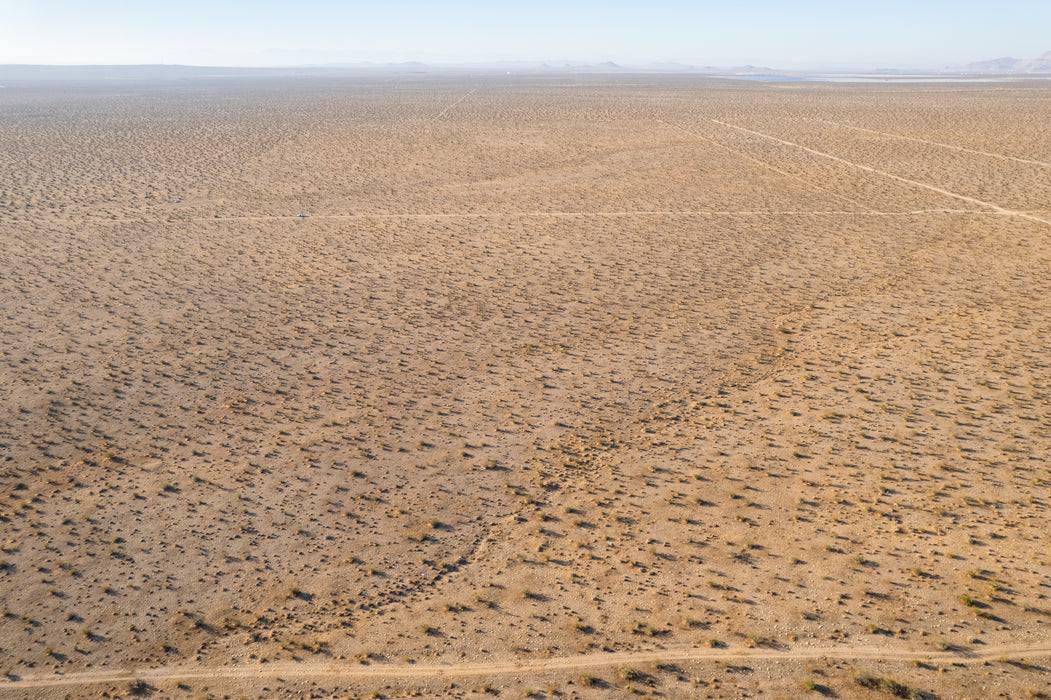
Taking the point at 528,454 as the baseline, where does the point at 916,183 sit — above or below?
above

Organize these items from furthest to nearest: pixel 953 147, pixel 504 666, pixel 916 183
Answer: pixel 953 147
pixel 916 183
pixel 504 666

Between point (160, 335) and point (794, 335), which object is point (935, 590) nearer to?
point (794, 335)

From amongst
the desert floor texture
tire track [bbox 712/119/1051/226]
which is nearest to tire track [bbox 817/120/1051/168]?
tire track [bbox 712/119/1051/226]

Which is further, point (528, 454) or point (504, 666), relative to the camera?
point (528, 454)

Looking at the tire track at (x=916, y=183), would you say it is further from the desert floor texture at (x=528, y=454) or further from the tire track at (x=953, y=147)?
the tire track at (x=953, y=147)

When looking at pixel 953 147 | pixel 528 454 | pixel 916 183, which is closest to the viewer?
pixel 528 454

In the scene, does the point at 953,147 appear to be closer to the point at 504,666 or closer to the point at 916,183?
the point at 916,183

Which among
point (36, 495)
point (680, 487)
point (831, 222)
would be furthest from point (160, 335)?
point (831, 222)

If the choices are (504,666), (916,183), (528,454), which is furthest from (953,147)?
(504,666)

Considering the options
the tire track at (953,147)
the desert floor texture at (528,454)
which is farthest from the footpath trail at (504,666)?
the tire track at (953,147)
